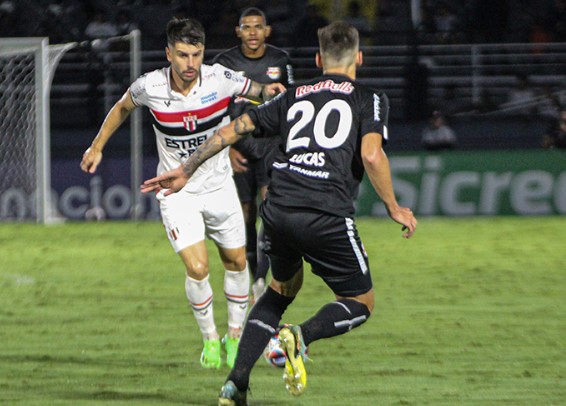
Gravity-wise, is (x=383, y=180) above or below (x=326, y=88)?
below

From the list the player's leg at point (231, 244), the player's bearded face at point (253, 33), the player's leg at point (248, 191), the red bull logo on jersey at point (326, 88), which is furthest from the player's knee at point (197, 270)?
the player's bearded face at point (253, 33)

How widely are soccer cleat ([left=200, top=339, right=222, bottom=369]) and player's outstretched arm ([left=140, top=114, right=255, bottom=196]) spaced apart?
1390 millimetres

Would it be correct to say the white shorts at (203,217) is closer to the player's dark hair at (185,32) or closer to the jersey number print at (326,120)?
the player's dark hair at (185,32)

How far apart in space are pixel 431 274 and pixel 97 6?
12768 mm

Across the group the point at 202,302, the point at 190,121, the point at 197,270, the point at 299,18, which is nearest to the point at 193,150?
the point at 190,121

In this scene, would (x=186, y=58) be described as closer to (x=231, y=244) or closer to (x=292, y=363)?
(x=231, y=244)

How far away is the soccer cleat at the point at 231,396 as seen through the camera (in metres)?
5.83

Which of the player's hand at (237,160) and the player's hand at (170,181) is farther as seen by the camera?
the player's hand at (237,160)

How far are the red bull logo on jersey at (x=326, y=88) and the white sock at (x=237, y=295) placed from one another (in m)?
2.15

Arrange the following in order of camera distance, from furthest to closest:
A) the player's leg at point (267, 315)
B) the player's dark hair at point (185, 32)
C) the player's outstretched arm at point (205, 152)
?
1. the player's dark hair at point (185, 32)
2. the player's outstretched arm at point (205, 152)
3. the player's leg at point (267, 315)

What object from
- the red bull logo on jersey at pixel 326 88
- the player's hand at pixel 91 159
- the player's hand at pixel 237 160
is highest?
the red bull logo on jersey at pixel 326 88

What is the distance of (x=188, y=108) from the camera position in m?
7.62

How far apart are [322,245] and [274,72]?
3.65 m

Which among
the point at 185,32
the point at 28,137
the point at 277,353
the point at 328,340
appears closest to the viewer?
the point at 277,353
